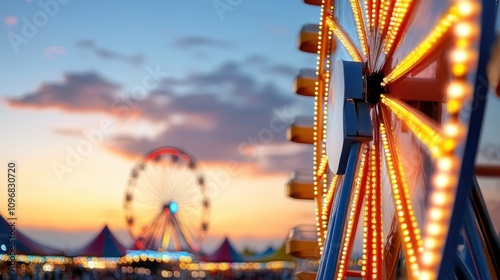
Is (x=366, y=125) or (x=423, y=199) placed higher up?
(x=366, y=125)

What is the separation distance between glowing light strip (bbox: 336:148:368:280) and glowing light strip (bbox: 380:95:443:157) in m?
0.88

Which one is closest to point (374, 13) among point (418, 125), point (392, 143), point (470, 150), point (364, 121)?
point (364, 121)

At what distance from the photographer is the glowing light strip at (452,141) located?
3953 millimetres

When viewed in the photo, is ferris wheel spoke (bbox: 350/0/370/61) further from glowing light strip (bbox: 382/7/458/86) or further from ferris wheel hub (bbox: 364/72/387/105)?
glowing light strip (bbox: 382/7/458/86)

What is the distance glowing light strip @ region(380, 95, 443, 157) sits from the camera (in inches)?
209

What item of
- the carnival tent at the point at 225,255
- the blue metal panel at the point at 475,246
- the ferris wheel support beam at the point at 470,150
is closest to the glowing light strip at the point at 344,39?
the blue metal panel at the point at 475,246

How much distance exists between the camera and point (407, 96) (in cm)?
782

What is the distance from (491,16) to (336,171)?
432 cm

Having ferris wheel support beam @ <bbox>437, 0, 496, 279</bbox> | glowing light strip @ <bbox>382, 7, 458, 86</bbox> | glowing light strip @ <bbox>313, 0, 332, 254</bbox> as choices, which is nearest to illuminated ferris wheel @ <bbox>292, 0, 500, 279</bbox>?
glowing light strip @ <bbox>382, 7, 458, 86</bbox>

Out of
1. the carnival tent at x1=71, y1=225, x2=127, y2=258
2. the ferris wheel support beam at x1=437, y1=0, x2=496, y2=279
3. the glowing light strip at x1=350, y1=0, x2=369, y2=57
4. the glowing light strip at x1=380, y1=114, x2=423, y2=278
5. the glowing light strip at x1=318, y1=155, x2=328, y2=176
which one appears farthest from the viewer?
the carnival tent at x1=71, y1=225, x2=127, y2=258

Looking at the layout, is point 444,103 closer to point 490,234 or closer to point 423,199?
point 423,199

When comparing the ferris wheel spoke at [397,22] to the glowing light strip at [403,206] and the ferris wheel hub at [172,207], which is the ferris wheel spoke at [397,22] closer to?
the glowing light strip at [403,206]

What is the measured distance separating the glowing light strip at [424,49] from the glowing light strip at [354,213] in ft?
3.25


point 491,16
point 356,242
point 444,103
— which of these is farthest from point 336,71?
Answer: point 491,16
